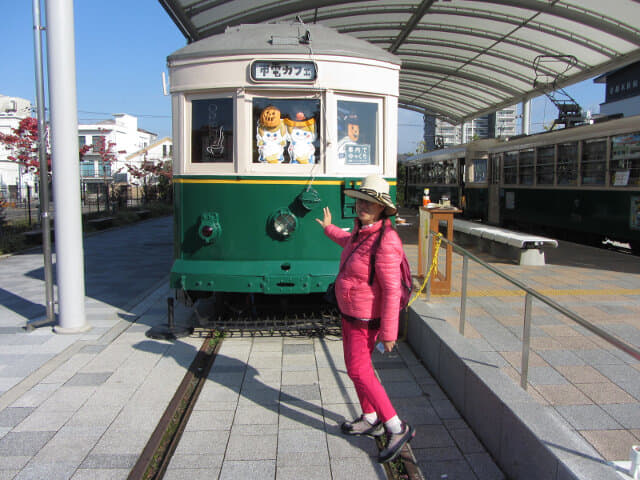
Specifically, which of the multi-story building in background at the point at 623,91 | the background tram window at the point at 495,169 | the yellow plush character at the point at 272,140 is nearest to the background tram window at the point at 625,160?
the background tram window at the point at 495,169

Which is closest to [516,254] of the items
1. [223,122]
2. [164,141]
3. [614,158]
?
[614,158]

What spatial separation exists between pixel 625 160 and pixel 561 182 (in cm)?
234

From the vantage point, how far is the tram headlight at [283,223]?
18.8 ft

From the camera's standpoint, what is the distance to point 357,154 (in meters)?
6.05

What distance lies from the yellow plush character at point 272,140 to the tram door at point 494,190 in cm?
1252

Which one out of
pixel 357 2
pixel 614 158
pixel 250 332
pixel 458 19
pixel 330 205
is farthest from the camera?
pixel 458 19

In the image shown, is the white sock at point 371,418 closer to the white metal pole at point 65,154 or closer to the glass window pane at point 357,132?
the glass window pane at point 357,132

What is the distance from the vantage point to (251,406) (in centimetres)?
430

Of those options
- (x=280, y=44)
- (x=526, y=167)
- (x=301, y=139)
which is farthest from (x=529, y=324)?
(x=526, y=167)

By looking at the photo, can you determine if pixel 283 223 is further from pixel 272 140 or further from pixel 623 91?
pixel 623 91

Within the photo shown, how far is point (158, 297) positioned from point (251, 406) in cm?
436

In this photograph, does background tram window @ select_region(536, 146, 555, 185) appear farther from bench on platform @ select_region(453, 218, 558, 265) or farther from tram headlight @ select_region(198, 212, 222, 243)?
tram headlight @ select_region(198, 212, 222, 243)

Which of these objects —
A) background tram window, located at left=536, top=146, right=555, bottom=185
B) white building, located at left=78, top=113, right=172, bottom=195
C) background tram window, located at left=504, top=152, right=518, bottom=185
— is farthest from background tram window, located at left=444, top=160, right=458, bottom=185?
white building, located at left=78, top=113, right=172, bottom=195

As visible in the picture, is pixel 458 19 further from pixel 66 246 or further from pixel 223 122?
pixel 66 246
